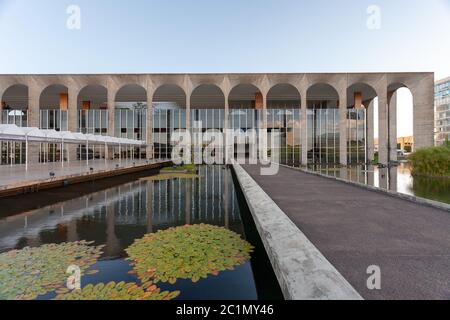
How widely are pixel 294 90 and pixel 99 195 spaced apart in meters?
32.8

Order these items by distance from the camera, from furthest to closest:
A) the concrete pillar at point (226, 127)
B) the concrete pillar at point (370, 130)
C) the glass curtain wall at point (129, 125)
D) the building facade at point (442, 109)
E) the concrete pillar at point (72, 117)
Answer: the building facade at point (442, 109)
the concrete pillar at point (370, 130)
the glass curtain wall at point (129, 125)
the concrete pillar at point (226, 127)
the concrete pillar at point (72, 117)

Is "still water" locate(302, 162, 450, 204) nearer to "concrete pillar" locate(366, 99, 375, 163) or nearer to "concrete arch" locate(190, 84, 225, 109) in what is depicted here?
"concrete pillar" locate(366, 99, 375, 163)

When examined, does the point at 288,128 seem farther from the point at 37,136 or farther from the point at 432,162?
the point at 37,136

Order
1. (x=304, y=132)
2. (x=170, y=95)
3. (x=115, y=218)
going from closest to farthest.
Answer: (x=115, y=218) → (x=304, y=132) → (x=170, y=95)

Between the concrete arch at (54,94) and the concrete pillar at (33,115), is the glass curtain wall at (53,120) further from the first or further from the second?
the concrete pillar at (33,115)

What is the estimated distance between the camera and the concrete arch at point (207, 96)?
1433 inches

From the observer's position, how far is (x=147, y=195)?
1295 centimetres

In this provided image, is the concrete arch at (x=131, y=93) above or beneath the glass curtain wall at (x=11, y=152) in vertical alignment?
above

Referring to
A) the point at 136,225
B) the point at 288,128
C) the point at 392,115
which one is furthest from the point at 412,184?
the point at 392,115

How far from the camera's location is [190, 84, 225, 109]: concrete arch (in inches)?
1433

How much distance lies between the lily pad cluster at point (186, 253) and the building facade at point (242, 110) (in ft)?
96.3

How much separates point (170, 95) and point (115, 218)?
3423 centimetres

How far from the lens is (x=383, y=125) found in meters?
34.3

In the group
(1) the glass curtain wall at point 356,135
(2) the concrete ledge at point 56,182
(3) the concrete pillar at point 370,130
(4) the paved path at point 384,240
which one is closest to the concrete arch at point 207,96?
(2) the concrete ledge at point 56,182
